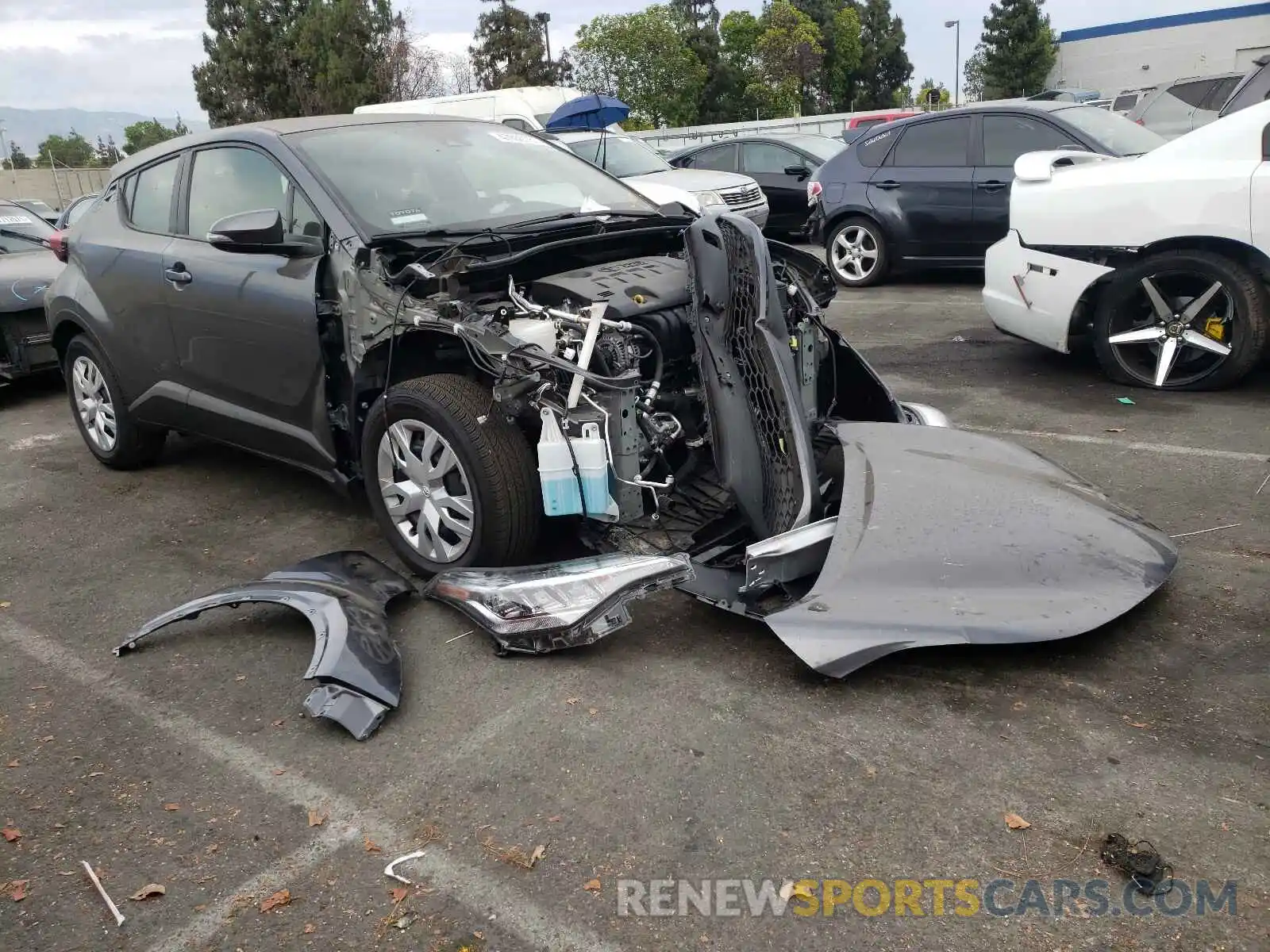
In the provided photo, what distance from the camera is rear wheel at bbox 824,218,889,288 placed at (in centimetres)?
1000

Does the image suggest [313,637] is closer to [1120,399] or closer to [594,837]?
[594,837]

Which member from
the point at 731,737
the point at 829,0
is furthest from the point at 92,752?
the point at 829,0

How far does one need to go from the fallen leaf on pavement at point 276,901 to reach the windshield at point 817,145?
12.6m

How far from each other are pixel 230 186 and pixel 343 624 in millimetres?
→ 2405

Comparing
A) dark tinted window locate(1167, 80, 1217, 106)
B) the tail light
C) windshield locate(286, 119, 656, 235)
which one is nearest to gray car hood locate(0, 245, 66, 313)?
the tail light

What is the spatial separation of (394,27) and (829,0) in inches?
1396

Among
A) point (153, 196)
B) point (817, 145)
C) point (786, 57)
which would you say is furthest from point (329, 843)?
point (786, 57)

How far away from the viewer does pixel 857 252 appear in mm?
10227

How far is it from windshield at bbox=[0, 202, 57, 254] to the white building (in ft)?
143

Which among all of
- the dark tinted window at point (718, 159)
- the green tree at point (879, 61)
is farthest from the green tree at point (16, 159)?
the dark tinted window at point (718, 159)

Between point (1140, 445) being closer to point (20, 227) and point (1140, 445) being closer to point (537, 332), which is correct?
point (537, 332)

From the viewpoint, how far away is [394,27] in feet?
130

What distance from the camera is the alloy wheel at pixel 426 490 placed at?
12.2 feet

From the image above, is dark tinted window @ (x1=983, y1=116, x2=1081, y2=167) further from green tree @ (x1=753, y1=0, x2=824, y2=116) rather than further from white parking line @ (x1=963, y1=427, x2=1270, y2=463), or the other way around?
green tree @ (x1=753, y1=0, x2=824, y2=116)
